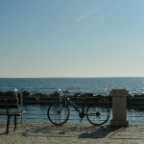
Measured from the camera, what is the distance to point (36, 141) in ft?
34.4

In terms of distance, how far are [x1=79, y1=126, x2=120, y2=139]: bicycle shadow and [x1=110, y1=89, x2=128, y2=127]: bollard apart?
0.42m

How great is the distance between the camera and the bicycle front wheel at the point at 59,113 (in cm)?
1342

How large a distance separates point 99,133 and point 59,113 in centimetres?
249

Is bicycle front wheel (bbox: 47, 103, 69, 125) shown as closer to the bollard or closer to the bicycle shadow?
the bicycle shadow

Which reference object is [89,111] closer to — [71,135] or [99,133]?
[99,133]

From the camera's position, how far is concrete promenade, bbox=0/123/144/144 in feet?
34.4

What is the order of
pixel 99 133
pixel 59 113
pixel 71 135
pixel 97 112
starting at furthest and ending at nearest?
pixel 59 113 → pixel 97 112 → pixel 99 133 → pixel 71 135

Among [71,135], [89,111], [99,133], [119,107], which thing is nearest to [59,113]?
[89,111]

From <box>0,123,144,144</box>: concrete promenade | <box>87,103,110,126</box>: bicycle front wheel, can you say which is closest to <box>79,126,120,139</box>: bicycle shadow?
<box>0,123,144,144</box>: concrete promenade

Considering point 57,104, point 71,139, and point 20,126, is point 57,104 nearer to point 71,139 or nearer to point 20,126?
point 20,126

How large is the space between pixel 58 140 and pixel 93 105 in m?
3.01

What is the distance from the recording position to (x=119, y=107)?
13.1 meters

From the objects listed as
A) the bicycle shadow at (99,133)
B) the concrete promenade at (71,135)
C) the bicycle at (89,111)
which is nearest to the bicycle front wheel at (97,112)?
the bicycle at (89,111)

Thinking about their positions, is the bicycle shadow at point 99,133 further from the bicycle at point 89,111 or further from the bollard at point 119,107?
the bicycle at point 89,111
